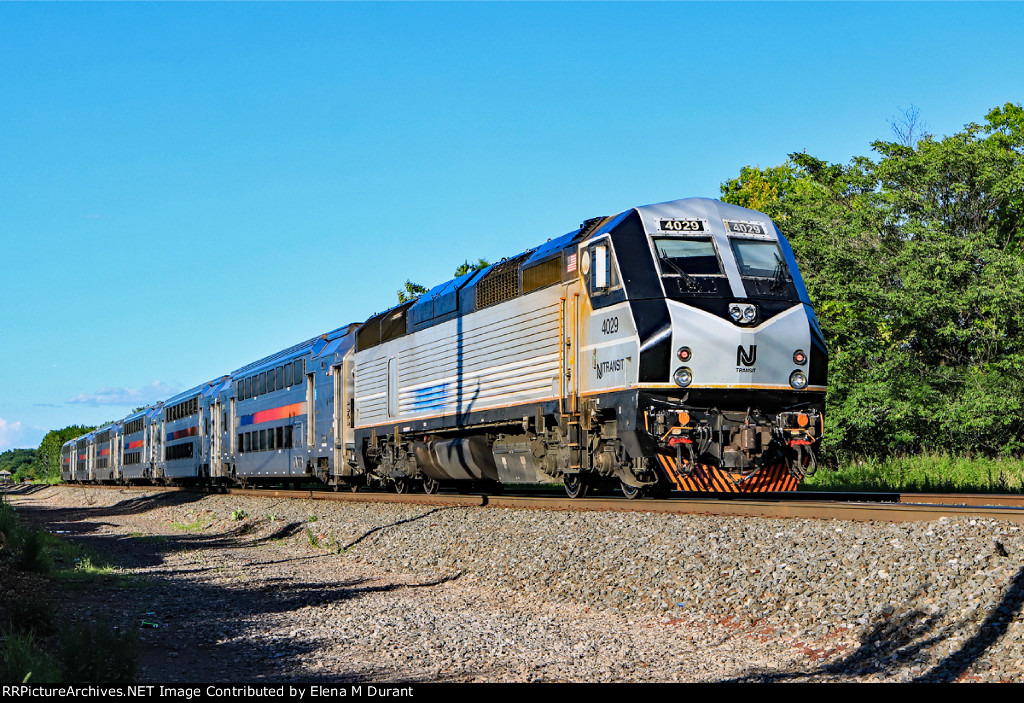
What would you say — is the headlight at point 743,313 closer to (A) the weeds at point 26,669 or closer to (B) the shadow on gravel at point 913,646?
(B) the shadow on gravel at point 913,646

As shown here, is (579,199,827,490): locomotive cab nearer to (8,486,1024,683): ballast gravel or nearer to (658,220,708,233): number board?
(658,220,708,233): number board

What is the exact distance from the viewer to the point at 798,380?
13.4 m

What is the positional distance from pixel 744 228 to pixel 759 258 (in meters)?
0.53

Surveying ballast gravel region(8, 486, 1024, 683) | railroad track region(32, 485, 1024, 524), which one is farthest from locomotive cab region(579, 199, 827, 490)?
ballast gravel region(8, 486, 1024, 683)

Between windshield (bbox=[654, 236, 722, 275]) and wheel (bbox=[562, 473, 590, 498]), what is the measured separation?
3.96 m

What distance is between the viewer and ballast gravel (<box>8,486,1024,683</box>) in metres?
7.05

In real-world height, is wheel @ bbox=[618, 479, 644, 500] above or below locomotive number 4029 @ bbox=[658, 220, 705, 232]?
below

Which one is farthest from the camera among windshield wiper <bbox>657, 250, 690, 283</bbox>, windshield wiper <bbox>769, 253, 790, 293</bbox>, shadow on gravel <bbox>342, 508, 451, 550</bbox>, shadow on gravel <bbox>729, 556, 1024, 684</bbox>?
shadow on gravel <bbox>342, 508, 451, 550</bbox>

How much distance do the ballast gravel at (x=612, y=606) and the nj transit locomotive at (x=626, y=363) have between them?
4.37 ft

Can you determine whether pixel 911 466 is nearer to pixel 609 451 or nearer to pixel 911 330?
pixel 911 330

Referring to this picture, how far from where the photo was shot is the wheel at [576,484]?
51.4ft

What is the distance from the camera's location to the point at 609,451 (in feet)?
46.1

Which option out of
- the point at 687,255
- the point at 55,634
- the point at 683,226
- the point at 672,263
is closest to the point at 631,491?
the point at 672,263

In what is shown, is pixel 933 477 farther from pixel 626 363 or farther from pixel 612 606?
pixel 612 606
